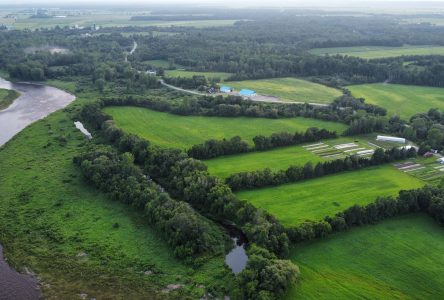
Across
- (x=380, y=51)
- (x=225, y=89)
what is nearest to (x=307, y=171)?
(x=225, y=89)

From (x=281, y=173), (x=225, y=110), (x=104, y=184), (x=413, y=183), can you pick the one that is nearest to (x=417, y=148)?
(x=413, y=183)

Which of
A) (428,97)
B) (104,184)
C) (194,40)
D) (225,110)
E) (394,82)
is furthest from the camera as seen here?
(194,40)

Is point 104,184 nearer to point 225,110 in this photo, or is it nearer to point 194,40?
point 225,110

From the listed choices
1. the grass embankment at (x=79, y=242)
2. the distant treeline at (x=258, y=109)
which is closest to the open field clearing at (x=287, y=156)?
the distant treeline at (x=258, y=109)

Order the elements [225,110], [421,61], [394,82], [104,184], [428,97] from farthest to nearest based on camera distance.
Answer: [421,61] → [394,82] → [428,97] → [225,110] → [104,184]

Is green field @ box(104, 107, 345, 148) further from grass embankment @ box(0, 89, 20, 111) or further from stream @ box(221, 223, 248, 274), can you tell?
stream @ box(221, 223, 248, 274)

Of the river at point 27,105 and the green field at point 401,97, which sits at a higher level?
the green field at point 401,97

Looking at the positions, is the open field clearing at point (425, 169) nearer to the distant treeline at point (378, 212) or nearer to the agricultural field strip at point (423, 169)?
the agricultural field strip at point (423, 169)
